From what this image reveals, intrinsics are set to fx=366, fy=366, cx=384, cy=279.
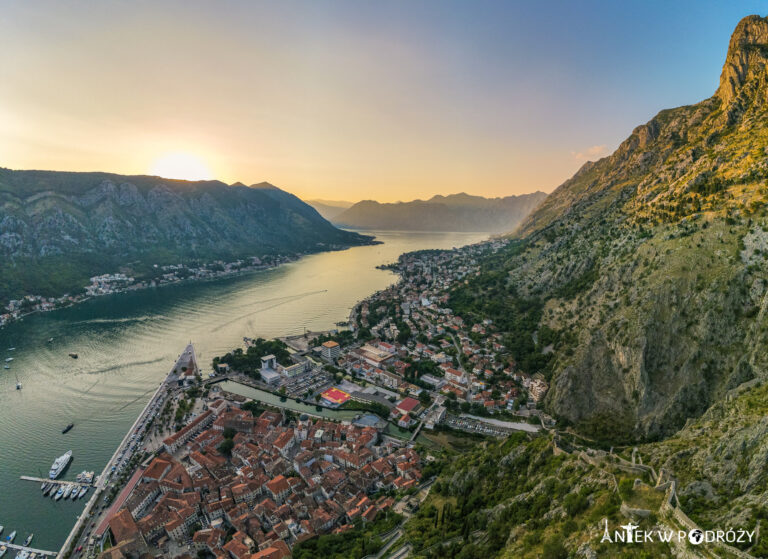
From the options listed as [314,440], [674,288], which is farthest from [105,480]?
[674,288]

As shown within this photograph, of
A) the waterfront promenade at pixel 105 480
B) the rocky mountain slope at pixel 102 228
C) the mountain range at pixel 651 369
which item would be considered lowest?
the waterfront promenade at pixel 105 480

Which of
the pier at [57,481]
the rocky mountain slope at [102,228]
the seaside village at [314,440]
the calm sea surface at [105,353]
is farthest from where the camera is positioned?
the rocky mountain slope at [102,228]

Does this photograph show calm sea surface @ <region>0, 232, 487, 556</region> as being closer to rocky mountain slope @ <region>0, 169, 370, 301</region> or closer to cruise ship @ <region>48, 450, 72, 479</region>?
cruise ship @ <region>48, 450, 72, 479</region>

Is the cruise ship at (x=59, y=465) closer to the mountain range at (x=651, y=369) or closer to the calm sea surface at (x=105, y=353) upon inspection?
the calm sea surface at (x=105, y=353)

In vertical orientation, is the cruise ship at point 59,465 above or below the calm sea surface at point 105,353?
below

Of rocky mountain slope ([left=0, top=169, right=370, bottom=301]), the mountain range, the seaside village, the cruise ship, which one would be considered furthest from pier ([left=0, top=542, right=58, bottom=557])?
rocky mountain slope ([left=0, top=169, right=370, bottom=301])

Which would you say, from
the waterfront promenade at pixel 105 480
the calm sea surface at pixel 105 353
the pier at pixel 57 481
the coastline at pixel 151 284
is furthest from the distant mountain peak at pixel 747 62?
the coastline at pixel 151 284
